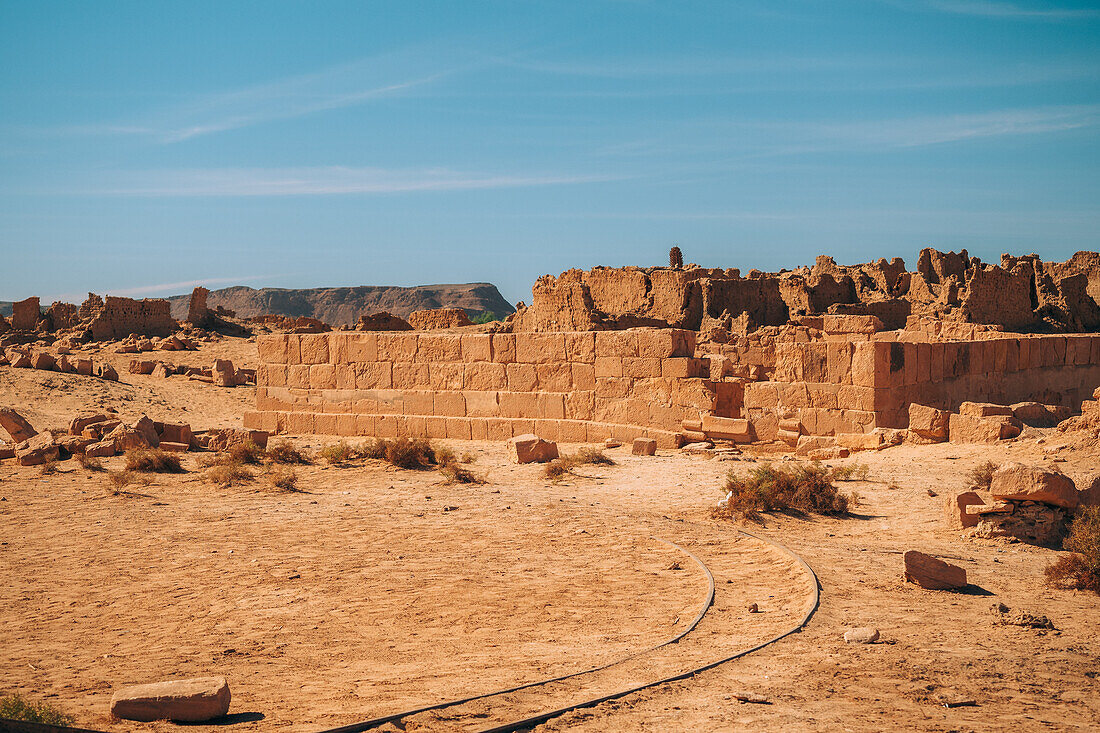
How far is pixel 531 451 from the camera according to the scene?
1158 centimetres

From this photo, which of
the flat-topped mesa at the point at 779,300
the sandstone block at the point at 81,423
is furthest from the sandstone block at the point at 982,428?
the flat-topped mesa at the point at 779,300

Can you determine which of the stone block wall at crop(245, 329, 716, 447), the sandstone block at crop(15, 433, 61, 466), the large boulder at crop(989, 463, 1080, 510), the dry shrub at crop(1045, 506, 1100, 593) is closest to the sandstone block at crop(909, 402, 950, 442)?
the stone block wall at crop(245, 329, 716, 447)

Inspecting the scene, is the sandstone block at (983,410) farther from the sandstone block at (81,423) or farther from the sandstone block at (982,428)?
the sandstone block at (81,423)

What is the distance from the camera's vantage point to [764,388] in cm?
1326

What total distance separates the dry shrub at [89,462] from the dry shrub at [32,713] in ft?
27.0

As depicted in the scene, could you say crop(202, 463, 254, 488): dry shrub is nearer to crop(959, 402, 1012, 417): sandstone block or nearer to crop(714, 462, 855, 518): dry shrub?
crop(714, 462, 855, 518): dry shrub

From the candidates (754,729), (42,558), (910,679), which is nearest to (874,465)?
(910,679)

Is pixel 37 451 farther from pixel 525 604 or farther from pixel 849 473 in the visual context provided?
pixel 849 473

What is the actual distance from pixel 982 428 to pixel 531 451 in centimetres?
565

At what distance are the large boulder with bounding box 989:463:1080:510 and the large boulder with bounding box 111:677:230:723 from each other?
5962 millimetres

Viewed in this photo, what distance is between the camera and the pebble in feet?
15.6

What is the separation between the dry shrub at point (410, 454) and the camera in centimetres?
1151

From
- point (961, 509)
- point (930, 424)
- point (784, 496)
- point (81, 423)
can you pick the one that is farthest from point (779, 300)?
point (961, 509)

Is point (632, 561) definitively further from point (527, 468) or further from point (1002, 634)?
point (527, 468)
